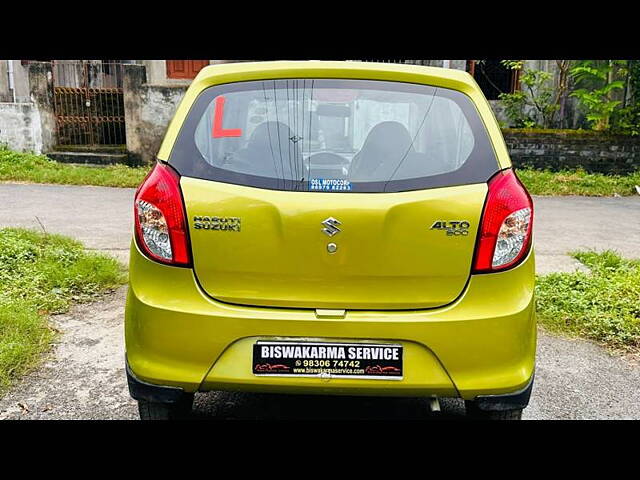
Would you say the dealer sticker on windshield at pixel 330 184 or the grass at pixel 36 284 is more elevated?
the dealer sticker on windshield at pixel 330 184

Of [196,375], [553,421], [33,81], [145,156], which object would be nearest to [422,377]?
[196,375]

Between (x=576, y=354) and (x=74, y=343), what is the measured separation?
3192 mm

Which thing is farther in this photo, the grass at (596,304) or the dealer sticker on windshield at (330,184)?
the grass at (596,304)

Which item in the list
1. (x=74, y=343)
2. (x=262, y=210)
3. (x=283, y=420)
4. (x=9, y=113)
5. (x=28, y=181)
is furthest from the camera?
(x=9, y=113)

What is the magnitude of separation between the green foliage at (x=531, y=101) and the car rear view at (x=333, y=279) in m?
10.9

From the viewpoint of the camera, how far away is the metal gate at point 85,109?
42.5ft

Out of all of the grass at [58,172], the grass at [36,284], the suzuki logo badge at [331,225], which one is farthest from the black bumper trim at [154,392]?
the grass at [58,172]

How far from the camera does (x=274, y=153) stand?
2.46m

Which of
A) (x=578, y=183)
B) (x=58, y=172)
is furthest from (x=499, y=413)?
(x=58, y=172)

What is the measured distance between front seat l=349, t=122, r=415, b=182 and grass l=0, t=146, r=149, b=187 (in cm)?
896

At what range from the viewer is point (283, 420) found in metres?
3.03

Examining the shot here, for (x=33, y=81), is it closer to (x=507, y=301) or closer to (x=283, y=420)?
(x=283, y=420)

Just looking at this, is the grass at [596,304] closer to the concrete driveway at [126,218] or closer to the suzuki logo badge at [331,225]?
the concrete driveway at [126,218]

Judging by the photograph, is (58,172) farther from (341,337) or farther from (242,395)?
(341,337)
